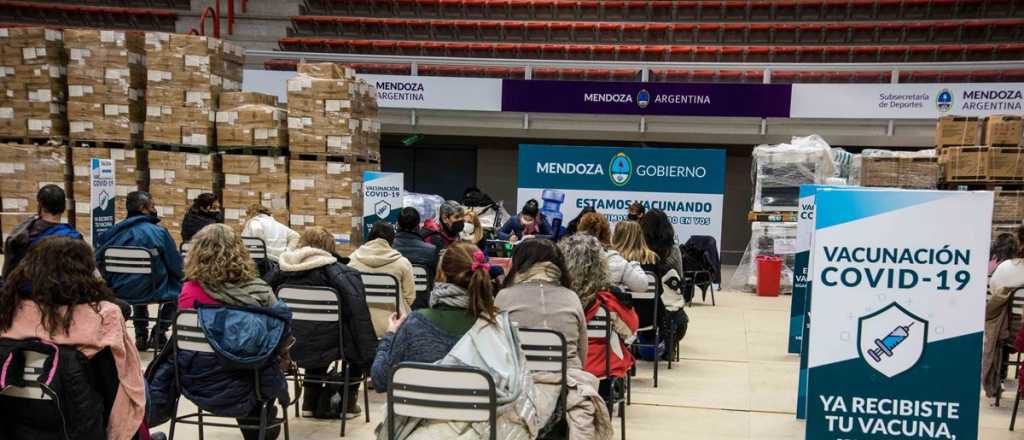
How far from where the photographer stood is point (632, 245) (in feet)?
21.2

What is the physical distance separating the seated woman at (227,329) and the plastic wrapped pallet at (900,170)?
24.9 feet

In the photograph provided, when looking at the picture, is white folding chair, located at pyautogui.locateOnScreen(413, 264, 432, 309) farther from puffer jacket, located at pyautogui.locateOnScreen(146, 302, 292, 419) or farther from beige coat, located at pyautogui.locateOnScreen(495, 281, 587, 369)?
beige coat, located at pyautogui.locateOnScreen(495, 281, 587, 369)

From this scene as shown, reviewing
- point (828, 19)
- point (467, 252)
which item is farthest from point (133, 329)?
point (828, 19)

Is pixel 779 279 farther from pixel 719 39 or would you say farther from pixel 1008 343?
pixel 719 39

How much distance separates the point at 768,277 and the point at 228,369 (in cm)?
836

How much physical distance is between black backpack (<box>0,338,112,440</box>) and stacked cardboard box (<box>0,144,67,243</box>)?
8.14 meters

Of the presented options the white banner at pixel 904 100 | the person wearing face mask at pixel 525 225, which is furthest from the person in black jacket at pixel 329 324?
the white banner at pixel 904 100

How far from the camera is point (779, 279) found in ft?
36.6

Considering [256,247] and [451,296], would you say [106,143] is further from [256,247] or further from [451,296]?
[451,296]

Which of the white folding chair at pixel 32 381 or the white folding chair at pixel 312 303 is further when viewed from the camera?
the white folding chair at pixel 312 303

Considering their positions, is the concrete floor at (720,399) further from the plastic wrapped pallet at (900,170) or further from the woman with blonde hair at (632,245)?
the plastic wrapped pallet at (900,170)

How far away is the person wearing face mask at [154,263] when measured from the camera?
20.1 feet

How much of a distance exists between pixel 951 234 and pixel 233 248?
3231mm

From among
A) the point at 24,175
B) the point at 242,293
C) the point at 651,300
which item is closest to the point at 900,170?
the point at 651,300
